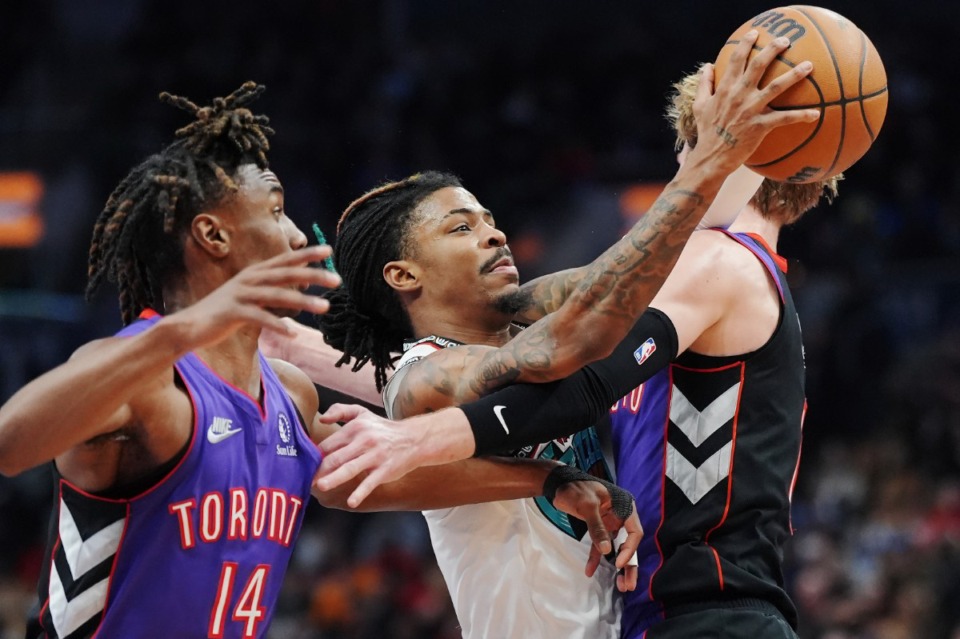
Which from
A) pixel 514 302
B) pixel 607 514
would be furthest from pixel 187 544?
pixel 514 302

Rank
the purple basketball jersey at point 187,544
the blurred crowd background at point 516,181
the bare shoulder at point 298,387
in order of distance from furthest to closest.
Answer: the blurred crowd background at point 516,181 → the bare shoulder at point 298,387 → the purple basketball jersey at point 187,544

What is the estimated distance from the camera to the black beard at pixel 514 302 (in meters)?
3.90

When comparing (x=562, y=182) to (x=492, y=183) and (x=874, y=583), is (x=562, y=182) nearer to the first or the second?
(x=492, y=183)

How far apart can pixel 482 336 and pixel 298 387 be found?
631mm

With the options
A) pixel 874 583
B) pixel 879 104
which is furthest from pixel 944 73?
pixel 879 104

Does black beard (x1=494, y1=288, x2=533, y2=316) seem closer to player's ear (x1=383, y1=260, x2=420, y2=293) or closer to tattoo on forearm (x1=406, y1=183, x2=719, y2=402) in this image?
player's ear (x1=383, y1=260, x2=420, y2=293)

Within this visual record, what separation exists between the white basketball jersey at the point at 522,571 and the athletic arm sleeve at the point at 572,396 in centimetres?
45

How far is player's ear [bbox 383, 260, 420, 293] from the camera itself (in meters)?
3.96

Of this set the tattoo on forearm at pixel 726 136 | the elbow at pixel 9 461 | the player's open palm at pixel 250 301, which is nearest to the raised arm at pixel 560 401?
the tattoo on forearm at pixel 726 136

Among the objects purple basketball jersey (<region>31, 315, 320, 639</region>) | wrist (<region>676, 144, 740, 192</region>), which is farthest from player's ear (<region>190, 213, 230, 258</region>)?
wrist (<region>676, 144, 740, 192</region>)

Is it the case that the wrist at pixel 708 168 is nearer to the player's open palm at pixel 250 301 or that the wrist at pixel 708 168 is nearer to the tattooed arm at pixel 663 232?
the tattooed arm at pixel 663 232

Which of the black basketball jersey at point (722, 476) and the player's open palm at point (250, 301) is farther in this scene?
the black basketball jersey at point (722, 476)

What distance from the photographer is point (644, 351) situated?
3281 mm

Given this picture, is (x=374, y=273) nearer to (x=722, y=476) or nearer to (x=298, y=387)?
(x=298, y=387)
